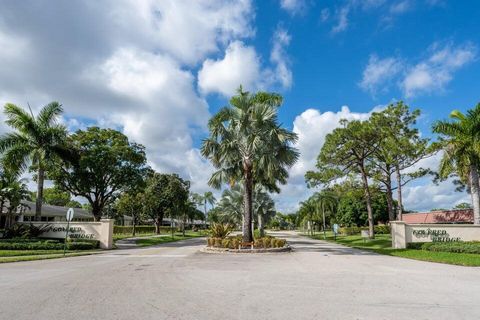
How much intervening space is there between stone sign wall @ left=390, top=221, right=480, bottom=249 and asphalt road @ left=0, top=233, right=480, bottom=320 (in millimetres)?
12409

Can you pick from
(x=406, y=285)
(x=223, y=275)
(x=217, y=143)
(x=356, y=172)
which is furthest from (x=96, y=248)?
(x=356, y=172)

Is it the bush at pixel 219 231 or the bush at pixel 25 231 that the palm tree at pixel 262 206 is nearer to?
the bush at pixel 219 231

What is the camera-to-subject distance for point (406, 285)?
9859 millimetres

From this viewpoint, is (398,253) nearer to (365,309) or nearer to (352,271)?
(352,271)

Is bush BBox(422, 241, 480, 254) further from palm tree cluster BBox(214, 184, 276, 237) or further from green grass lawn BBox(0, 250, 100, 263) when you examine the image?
palm tree cluster BBox(214, 184, 276, 237)

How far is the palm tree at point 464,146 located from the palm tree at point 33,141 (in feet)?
90.6

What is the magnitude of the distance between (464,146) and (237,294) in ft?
68.8

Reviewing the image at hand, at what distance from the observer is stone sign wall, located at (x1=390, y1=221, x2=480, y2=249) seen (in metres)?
23.0

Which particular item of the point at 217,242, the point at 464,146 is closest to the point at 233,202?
the point at 217,242

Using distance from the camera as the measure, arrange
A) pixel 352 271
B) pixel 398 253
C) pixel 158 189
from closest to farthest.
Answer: pixel 352 271 < pixel 398 253 < pixel 158 189

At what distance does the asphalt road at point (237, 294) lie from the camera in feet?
21.9

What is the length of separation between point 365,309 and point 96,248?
76.5 ft

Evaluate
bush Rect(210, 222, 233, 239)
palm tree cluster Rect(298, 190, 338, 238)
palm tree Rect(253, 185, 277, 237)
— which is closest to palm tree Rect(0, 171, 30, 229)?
bush Rect(210, 222, 233, 239)

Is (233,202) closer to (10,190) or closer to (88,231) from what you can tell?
(88,231)
